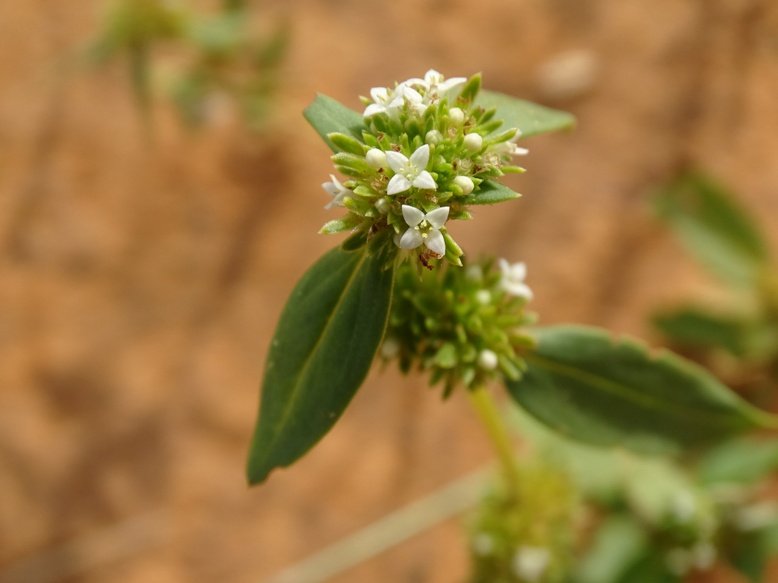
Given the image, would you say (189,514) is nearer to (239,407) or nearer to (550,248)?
(239,407)

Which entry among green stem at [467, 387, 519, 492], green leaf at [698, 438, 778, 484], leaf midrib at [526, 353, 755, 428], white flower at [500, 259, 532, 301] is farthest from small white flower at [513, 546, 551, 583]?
white flower at [500, 259, 532, 301]

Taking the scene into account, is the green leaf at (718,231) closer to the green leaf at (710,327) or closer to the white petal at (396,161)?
the green leaf at (710,327)

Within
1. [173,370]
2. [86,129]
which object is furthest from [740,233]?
[86,129]

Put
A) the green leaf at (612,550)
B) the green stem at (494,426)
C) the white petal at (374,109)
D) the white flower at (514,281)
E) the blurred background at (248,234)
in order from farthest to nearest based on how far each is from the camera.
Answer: the blurred background at (248,234) < the green leaf at (612,550) < the green stem at (494,426) < the white flower at (514,281) < the white petal at (374,109)

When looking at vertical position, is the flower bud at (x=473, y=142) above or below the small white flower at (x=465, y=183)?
above

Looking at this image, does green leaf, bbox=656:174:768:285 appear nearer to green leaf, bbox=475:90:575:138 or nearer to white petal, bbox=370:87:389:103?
green leaf, bbox=475:90:575:138

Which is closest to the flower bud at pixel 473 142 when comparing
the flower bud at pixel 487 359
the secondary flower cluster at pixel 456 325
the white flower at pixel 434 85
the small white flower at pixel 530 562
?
the white flower at pixel 434 85
